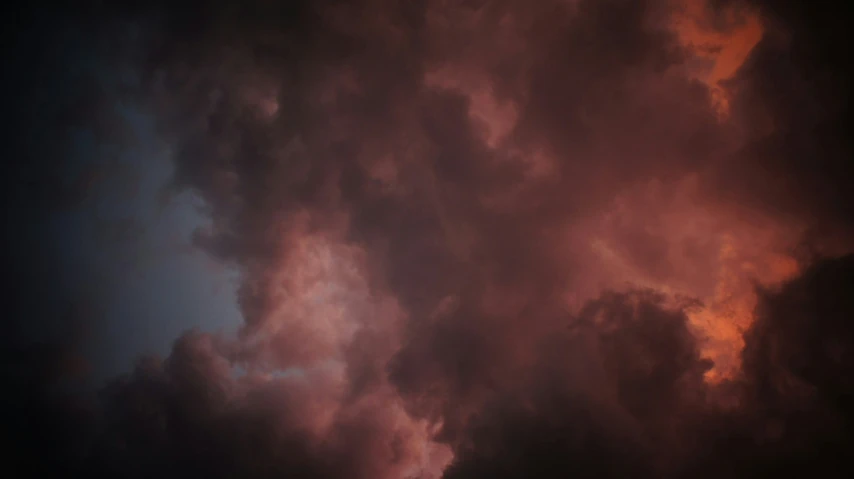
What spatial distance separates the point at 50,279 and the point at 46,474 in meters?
24.2

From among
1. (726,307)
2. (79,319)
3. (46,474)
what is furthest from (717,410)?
(79,319)

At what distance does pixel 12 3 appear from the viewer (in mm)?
33562

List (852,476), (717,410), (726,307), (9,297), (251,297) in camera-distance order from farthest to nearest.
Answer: (9,297) < (251,297) < (726,307) < (717,410) < (852,476)

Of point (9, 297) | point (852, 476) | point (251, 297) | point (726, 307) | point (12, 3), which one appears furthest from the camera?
point (9, 297)

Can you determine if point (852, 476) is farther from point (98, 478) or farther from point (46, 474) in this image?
point (46, 474)

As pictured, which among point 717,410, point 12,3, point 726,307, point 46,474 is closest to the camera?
point 717,410

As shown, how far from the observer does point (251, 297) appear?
1567 inches

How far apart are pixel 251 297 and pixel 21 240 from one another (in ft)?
107

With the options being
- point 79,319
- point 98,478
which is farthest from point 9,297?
point 98,478

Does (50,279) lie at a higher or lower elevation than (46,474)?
higher

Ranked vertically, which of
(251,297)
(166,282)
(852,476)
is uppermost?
(166,282)

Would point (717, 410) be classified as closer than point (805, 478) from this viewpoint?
No

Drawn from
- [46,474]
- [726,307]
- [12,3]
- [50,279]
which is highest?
[12,3]

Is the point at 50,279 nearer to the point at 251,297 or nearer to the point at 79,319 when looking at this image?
the point at 79,319
